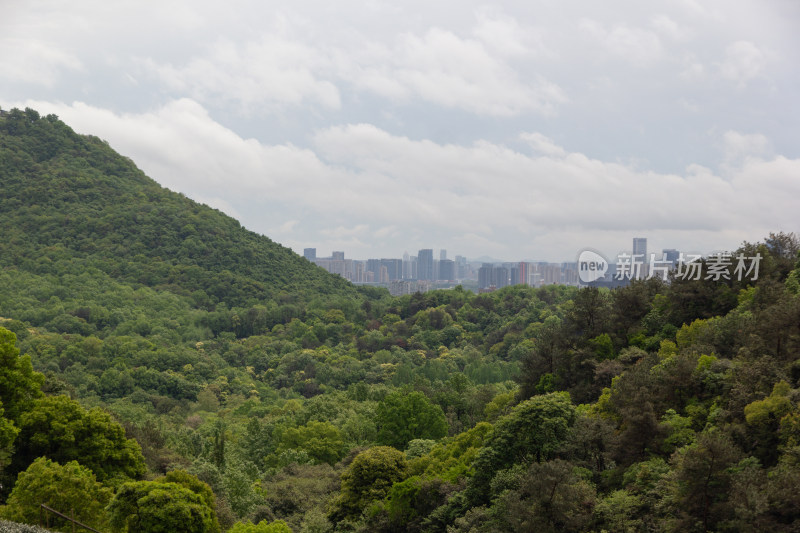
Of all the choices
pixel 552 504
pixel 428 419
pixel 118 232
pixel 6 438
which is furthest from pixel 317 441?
pixel 118 232

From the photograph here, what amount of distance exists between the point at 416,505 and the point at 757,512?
12.7 meters

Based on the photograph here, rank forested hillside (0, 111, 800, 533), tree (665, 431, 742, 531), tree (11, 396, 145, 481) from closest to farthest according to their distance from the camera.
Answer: tree (665, 431, 742, 531), forested hillside (0, 111, 800, 533), tree (11, 396, 145, 481)

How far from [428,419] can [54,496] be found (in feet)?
76.5

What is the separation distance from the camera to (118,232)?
110 meters

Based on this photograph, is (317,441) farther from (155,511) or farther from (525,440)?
(155,511)

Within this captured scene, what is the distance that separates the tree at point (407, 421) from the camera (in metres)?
39.4

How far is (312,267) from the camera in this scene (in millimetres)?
122188

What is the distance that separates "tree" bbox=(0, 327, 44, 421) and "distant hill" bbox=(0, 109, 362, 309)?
7633cm

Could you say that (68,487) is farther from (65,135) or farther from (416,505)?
(65,135)

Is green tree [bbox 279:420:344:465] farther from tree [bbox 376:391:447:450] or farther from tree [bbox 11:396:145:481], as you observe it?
tree [bbox 11:396:145:481]

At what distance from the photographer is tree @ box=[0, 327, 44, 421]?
2456cm

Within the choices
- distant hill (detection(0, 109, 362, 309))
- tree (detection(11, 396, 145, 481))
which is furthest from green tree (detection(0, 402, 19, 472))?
distant hill (detection(0, 109, 362, 309))

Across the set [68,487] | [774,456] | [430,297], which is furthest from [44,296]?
[774,456]

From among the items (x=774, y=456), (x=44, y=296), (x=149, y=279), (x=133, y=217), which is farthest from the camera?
(x=133, y=217)
